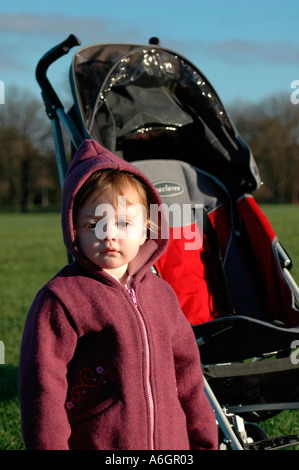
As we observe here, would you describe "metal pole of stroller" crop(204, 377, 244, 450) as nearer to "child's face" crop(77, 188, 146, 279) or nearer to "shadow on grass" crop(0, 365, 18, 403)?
"child's face" crop(77, 188, 146, 279)

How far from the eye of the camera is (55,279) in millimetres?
1869

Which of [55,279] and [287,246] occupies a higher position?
[55,279]

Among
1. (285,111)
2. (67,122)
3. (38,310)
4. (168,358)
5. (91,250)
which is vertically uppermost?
(285,111)

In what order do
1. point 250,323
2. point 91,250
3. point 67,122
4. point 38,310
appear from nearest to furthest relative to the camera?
point 38,310, point 91,250, point 250,323, point 67,122

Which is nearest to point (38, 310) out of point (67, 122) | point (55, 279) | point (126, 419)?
point (55, 279)

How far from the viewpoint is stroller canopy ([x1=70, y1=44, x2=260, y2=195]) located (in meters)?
3.31

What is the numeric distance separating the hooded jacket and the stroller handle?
4.58ft

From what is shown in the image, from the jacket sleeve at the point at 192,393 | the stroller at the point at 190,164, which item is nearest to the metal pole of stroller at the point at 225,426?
the jacket sleeve at the point at 192,393

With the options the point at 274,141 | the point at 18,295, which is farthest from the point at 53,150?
the point at 18,295

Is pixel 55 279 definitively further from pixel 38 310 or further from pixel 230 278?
pixel 230 278

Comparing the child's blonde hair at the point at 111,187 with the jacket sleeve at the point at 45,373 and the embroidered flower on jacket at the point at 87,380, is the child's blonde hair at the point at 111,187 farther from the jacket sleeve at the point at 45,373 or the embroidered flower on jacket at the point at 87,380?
the embroidered flower on jacket at the point at 87,380

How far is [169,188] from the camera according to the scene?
3.60m

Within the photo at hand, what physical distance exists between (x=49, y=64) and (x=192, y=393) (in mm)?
2071
